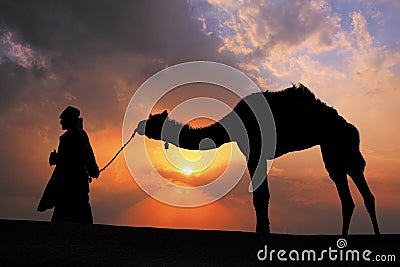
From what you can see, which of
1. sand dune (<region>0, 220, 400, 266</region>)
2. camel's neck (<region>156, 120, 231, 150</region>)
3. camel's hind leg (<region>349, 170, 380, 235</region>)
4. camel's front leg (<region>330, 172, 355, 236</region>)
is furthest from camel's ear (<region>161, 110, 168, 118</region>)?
camel's hind leg (<region>349, 170, 380, 235</region>)

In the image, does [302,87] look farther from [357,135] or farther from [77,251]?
[77,251]

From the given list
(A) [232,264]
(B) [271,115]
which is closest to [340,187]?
(B) [271,115]

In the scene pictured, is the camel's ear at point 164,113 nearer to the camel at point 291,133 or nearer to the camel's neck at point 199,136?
the camel at point 291,133

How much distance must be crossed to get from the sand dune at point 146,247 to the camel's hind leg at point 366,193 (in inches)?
126

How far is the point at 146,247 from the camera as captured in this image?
7859mm

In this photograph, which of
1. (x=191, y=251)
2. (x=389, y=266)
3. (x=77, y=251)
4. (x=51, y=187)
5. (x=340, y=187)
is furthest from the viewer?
(x=340, y=187)

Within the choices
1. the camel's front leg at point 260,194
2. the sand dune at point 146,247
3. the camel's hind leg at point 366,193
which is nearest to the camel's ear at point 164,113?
the camel's front leg at point 260,194

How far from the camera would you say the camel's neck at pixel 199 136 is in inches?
552

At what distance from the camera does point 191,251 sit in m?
7.95

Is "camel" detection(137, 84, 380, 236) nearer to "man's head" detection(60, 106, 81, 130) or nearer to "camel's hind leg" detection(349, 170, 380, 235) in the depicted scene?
"camel's hind leg" detection(349, 170, 380, 235)

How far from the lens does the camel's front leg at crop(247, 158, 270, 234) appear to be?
1203cm

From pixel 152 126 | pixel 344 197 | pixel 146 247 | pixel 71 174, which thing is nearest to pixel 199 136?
pixel 152 126

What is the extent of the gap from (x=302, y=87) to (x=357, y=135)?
2009mm

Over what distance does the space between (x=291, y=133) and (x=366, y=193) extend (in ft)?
8.08
